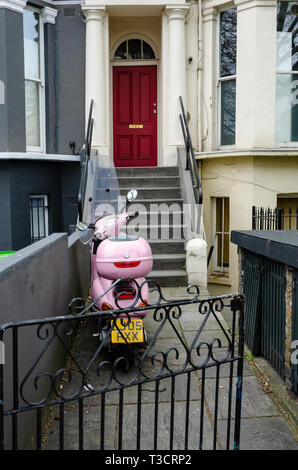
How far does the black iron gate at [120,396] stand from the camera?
2.46m

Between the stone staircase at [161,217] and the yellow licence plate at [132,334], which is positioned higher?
the stone staircase at [161,217]

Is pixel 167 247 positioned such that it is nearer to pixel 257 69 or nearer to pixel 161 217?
pixel 161 217

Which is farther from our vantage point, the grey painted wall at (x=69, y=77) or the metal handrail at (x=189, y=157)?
the grey painted wall at (x=69, y=77)

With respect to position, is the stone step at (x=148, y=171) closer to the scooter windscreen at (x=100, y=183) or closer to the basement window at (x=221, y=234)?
the scooter windscreen at (x=100, y=183)

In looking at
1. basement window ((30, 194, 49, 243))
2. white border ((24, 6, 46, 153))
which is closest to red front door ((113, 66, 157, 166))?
white border ((24, 6, 46, 153))

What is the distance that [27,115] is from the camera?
31.7 ft

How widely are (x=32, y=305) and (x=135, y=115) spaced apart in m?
8.31

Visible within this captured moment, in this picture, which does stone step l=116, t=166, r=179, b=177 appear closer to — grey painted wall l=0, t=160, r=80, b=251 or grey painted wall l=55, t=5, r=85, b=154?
grey painted wall l=0, t=160, r=80, b=251

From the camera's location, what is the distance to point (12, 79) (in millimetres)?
8891

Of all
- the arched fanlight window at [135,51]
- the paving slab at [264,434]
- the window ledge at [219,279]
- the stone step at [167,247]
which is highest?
the arched fanlight window at [135,51]

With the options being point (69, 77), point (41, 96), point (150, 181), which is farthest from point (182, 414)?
point (69, 77)

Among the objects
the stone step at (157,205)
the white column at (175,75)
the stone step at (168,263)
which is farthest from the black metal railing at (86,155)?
the white column at (175,75)

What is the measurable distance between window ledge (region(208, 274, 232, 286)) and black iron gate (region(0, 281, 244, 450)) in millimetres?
4798
